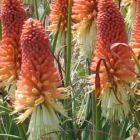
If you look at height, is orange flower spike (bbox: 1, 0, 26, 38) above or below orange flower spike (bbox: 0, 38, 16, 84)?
above

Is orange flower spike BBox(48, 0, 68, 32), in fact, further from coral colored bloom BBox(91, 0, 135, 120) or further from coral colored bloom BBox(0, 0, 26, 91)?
coral colored bloom BBox(91, 0, 135, 120)

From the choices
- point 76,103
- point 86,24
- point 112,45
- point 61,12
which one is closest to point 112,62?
point 112,45

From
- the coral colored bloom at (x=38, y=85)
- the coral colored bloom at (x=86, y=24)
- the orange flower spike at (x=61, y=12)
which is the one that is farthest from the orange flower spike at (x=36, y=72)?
the orange flower spike at (x=61, y=12)

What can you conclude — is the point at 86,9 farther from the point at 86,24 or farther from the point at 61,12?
the point at 61,12

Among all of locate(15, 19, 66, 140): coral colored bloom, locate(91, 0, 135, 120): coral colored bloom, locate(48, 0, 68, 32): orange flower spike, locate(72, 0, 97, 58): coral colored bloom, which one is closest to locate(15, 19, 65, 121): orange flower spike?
locate(15, 19, 66, 140): coral colored bloom

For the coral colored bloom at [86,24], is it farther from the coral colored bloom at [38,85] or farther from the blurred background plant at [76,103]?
the coral colored bloom at [38,85]

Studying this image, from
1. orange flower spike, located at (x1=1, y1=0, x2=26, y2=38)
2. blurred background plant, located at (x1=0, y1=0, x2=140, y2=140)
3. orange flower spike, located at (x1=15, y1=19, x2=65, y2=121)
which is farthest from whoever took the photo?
blurred background plant, located at (x1=0, y1=0, x2=140, y2=140)

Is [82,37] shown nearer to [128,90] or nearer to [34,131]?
[128,90]
